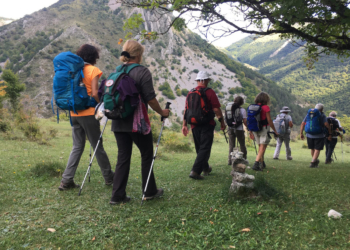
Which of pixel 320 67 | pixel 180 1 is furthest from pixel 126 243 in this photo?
pixel 320 67

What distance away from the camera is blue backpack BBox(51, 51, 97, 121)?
358 cm

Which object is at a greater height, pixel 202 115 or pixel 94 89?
pixel 94 89

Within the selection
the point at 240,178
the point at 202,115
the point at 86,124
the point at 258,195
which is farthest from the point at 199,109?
the point at 86,124

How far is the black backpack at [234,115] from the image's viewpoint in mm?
6199

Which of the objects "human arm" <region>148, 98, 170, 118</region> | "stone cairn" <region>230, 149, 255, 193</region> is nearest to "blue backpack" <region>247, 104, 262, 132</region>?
"stone cairn" <region>230, 149, 255, 193</region>

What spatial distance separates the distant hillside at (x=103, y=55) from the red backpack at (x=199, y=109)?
69.0m

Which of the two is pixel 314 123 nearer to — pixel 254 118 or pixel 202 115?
pixel 254 118

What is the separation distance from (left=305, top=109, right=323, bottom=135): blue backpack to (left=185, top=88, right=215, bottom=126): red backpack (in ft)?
14.0

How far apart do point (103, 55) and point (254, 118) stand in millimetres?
98832

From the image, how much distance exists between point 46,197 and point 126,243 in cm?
192

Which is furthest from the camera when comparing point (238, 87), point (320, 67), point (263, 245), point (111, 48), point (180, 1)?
point (320, 67)

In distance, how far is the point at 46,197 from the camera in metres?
3.63

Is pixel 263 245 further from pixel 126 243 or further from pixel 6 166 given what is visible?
pixel 6 166

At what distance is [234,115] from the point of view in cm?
619
